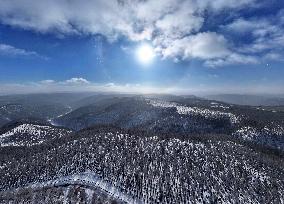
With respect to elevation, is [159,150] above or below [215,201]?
above

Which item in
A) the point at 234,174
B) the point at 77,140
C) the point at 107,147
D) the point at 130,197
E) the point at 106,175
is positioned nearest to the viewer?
the point at 130,197

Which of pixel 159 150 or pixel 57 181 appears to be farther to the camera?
pixel 159 150

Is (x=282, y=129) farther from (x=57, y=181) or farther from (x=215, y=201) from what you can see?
(x=57, y=181)

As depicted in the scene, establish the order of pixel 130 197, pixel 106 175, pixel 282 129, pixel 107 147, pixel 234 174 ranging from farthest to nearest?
1. pixel 282 129
2. pixel 107 147
3. pixel 234 174
4. pixel 106 175
5. pixel 130 197

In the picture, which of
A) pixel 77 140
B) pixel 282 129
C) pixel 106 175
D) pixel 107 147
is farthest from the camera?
pixel 282 129

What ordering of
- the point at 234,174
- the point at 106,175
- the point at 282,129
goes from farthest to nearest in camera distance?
1. the point at 282,129
2. the point at 234,174
3. the point at 106,175

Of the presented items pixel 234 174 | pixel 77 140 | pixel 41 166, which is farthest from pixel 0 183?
pixel 234 174

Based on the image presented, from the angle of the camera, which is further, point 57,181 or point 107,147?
point 107,147

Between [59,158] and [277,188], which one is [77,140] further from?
[277,188]

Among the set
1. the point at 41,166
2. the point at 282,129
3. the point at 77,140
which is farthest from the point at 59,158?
the point at 282,129
